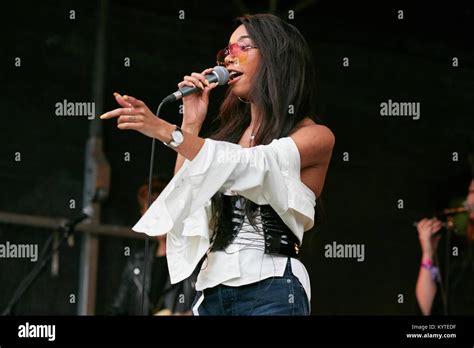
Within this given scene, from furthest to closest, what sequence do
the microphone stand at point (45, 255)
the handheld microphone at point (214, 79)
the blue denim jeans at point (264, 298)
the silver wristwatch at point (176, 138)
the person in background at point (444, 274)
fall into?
the person in background at point (444, 274) < the microphone stand at point (45, 255) < the handheld microphone at point (214, 79) < the blue denim jeans at point (264, 298) < the silver wristwatch at point (176, 138)

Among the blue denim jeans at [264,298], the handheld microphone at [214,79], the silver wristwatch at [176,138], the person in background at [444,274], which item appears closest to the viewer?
the silver wristwatch at [176,138]

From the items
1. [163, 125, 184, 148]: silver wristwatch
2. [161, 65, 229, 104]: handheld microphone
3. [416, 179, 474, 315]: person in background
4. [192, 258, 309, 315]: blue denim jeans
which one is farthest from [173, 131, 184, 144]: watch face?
[416, 179, 474, 315]: person in background

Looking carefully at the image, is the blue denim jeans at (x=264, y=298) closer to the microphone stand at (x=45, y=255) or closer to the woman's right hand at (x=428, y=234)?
the microphone stand at (x=45, y=255)

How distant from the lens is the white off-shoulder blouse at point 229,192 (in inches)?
110

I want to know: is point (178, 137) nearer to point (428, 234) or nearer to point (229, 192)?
point (229, 192)

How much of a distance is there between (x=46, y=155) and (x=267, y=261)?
199 cm

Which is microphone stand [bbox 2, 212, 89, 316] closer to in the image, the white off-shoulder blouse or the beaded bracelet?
the beaded bracelet

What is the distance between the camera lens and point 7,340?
3510mm

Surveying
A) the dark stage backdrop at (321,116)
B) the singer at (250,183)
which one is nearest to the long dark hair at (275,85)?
the singer at (250,183)

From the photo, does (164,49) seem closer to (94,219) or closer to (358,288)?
(94,219)

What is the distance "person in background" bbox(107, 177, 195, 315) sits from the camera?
180 inches

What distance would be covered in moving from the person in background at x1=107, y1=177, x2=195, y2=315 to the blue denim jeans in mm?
1672

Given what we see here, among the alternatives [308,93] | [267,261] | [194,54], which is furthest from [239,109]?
[194,54]

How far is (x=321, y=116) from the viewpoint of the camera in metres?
4.82
